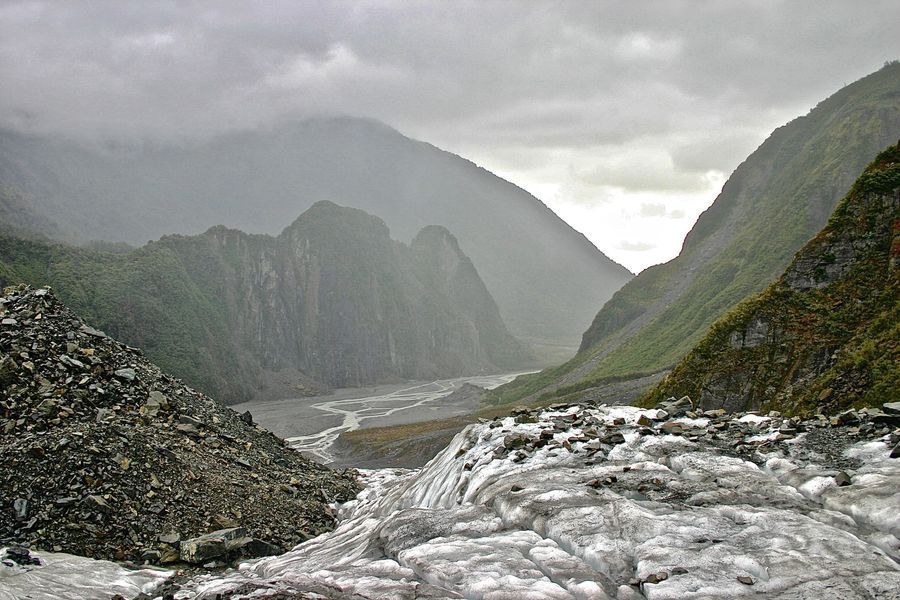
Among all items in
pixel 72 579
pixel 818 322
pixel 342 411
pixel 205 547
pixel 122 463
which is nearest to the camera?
pixel 72 579

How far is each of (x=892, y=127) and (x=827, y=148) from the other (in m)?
12.7

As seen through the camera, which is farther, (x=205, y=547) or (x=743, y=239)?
(x=743, y=239)

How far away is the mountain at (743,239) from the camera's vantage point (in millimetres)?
108250

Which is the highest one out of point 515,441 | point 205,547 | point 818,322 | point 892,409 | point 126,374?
point 126,374

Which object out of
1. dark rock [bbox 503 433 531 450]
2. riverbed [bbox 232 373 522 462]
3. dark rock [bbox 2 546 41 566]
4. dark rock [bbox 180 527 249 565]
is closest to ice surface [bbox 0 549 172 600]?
dark rock [bbox 2 546 41 566]

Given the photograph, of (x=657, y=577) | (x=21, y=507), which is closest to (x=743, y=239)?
(x=657, y=577)

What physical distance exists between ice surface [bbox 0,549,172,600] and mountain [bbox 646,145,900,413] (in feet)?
78.8

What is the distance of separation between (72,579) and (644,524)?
13945 millimetres

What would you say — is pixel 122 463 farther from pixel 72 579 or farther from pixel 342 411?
pixel 342 411

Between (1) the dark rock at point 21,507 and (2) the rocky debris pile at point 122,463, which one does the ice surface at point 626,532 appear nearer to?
(2) the rocky debris pile at point 122,463

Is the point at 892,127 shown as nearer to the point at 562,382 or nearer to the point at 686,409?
the point at 562,382

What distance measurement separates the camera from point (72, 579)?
15.4 m

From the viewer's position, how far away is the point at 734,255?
125m

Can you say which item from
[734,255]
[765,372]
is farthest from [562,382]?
[765,372]
